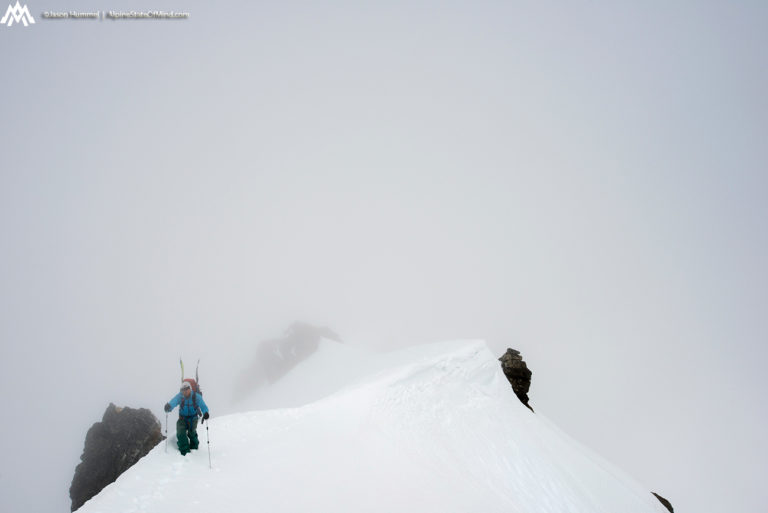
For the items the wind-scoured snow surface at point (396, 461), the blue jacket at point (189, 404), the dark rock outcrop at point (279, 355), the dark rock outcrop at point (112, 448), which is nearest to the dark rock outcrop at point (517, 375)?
the wind-scoured snow surface at point (396, 461)

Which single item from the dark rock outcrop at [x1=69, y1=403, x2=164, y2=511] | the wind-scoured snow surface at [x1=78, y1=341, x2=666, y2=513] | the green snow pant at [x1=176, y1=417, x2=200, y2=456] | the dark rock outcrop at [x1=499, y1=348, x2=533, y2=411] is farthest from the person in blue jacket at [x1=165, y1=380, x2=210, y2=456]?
the dark rock outcrop at [x1=499, y1=348, x2=533, y2=411]

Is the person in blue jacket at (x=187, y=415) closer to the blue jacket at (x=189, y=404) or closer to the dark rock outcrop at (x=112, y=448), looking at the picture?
the blue jacket at (x=189, y=404)

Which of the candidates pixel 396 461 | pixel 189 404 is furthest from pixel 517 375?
pixel 189 404

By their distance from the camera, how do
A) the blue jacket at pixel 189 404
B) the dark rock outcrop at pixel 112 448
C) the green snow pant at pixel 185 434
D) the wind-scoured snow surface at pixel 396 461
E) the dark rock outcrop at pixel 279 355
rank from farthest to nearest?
the dark rock outcrop at pixel 279 355, the dark rock outcrop at pixel 112 448, the blue jacket at pixel 189 404, the green snow pant at pixel 185 434, the wind-scoured snow surface at pixel 396 461

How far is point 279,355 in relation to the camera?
54375mm

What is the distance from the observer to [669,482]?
9662 centimetres

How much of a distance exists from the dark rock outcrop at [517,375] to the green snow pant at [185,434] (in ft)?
68.6

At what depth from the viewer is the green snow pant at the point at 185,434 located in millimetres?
9781

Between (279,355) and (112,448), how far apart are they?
109 feet

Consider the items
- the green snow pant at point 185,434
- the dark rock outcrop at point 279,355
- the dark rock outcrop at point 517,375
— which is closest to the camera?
the green snow pant at point 185,434

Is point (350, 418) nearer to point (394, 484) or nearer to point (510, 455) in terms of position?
point (394, 484)

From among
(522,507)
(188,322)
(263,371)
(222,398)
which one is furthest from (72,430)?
(522,507)

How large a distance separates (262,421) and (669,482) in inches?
5163

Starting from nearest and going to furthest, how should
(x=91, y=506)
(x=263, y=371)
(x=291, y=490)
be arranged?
(x=91, y=506)
(x=291, y=490)
(x=263, y=371)
